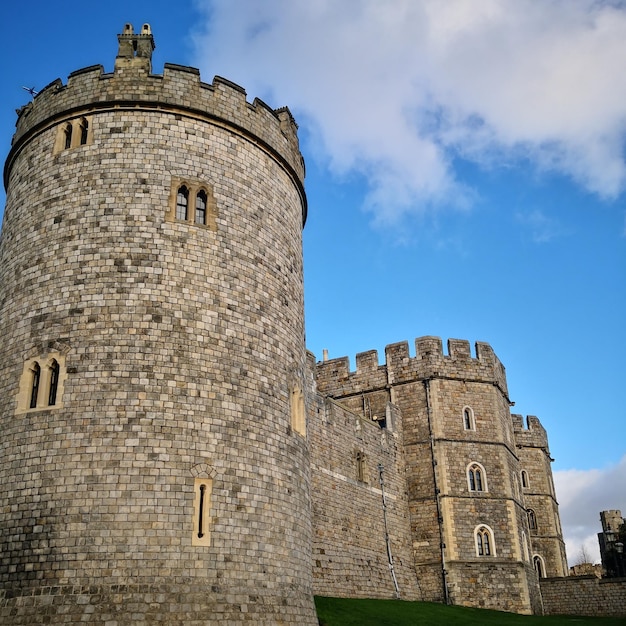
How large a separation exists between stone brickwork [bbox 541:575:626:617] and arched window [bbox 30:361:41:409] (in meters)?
24.4

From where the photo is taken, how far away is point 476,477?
26.9 metres

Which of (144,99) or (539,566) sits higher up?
(144,99)

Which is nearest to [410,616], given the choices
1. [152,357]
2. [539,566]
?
[152,357]

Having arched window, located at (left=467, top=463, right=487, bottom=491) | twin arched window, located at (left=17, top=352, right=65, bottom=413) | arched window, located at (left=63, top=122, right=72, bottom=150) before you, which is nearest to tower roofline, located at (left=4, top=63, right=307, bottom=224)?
arched window, located at (left=63, top=122, right=72, bottom=150)

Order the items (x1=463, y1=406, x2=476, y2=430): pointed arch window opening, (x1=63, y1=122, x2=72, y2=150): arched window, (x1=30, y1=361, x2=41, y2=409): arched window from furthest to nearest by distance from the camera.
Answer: (x1=463, y1=406, x2=476, y2=430): pointed arch window opening < (x1=63, y1=122, x2=72, y2=150): arched window < (x1=30, y1=361, x2=41, y2=409): arched window

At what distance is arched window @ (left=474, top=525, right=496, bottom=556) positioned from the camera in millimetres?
25703

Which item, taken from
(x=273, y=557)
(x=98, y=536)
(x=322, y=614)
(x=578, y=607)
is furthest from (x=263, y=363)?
(x=578, y=607)

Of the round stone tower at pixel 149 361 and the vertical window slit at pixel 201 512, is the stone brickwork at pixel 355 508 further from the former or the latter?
the vertical window slit at pixel 201 512

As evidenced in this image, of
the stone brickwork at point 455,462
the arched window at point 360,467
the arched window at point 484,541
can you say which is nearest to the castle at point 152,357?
the arched window at point 360,467

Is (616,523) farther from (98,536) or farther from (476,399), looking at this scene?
(98,536)

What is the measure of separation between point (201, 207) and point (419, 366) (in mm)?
15839

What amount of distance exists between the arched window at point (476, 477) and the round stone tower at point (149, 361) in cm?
1327

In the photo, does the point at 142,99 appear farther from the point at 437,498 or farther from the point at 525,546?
the point at 525,546

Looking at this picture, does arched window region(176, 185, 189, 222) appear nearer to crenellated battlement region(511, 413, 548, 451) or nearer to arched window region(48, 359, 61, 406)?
arched window region(48, 359, 61, 406)
